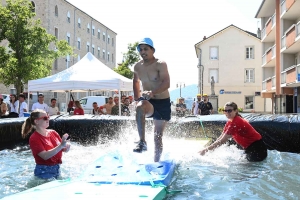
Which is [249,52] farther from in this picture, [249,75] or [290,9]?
[290,9]

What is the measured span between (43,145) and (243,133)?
3614mm

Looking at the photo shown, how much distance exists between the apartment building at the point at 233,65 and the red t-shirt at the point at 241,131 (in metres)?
36.2

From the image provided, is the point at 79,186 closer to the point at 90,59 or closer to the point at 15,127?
the point at 15,127

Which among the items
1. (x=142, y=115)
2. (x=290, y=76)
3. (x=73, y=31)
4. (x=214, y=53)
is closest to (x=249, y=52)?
(x=214, y=53)

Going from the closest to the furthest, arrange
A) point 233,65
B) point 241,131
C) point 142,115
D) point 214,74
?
point 142,115 < point 241,131 < point 233,65 < point 214,74

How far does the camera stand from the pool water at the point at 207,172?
469 cm

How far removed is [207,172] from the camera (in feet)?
19.2

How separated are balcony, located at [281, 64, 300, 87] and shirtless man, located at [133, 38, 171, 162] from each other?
16774 mm

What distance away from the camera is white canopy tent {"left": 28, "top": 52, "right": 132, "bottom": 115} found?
1341 centimetres

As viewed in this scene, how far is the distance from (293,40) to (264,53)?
1133 cm

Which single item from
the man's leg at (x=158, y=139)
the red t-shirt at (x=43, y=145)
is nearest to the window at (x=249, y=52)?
the man's leg at (x=158, y=139)

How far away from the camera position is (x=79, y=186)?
407cm

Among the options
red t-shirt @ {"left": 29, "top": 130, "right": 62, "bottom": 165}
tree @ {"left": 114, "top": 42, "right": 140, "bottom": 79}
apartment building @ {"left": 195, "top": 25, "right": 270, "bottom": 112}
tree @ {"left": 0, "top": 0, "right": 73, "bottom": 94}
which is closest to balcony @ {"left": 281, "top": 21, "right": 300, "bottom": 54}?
tree @ {"left": 0, "top": 0, "right": 73, "bottom": 94}

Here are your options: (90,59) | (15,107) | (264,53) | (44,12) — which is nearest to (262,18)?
(264,53)
